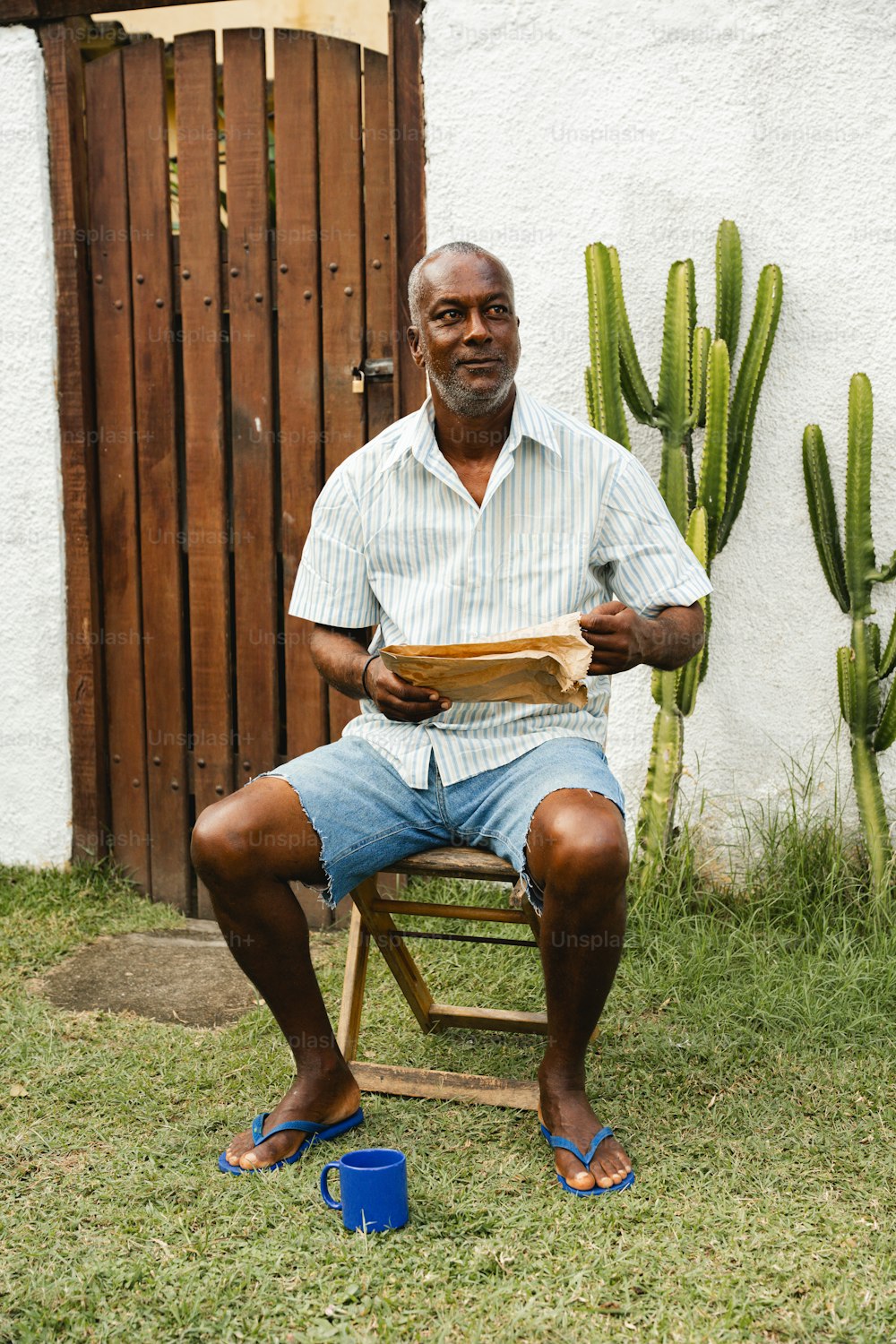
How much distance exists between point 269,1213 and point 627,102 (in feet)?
10.7

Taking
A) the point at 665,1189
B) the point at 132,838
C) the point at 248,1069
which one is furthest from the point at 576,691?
the point at 132,838

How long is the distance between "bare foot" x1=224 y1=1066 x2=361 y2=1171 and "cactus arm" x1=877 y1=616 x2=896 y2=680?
2.02 metres

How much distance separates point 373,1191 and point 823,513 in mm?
2394

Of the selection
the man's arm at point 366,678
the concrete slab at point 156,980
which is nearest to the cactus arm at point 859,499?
the man's arm at point 366,678

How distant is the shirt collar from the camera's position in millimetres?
2686

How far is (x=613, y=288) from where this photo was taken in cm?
357

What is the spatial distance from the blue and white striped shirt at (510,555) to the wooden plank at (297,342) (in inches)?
52.3

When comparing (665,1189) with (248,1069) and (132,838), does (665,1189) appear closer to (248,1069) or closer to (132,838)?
(248,1069)

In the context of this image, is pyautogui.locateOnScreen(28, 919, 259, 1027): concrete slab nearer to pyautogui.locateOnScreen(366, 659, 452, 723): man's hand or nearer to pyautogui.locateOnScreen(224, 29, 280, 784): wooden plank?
pyautogui.locateOnScreen(224, 29, 280, 784): wooden plank

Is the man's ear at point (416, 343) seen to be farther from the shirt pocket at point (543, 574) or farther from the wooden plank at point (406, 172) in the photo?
the wooden plank at point (406, 172)

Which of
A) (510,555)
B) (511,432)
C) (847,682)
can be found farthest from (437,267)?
(847,682)

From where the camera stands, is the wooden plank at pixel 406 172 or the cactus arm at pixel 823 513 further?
the wooden plank at pixel 406 172

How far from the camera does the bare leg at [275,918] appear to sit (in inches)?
97.3

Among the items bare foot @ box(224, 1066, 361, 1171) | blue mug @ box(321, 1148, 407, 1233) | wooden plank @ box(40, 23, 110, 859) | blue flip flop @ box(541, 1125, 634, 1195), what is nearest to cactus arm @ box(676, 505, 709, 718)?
blue flip flop @ box(541, 1125, 634, 1195)
